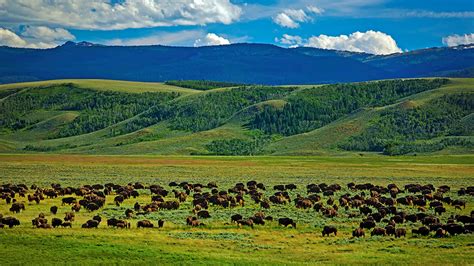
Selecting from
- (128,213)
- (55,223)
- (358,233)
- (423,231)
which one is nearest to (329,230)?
(358,233)

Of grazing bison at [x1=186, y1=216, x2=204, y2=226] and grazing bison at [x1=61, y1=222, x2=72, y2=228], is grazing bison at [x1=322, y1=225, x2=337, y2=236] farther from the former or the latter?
grazing bison at [x1=61, y1=222, x2=72, y2=228]

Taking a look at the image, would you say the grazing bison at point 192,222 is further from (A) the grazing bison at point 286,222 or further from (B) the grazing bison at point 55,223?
(B) the grazing bison at point 55,223

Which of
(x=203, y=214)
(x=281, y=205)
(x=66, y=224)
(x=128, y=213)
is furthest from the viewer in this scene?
(x=281, y=205)

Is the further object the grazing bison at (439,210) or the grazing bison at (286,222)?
the grazing bison at (439,210)

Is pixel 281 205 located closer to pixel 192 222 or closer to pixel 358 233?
pixel 192 222

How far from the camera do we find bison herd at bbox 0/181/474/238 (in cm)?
3569

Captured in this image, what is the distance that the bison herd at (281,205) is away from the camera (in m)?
35.7

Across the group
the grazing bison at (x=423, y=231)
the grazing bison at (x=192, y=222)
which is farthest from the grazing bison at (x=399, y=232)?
the grazing bison at (x=192, y=222)

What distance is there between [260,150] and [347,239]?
134911mm

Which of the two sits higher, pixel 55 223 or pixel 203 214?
pixel 203 214

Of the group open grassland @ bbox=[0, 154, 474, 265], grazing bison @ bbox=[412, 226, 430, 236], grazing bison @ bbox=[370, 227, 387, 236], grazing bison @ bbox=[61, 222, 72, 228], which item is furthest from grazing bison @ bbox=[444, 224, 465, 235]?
grazing bison @ bbox=[61, 222, 72, 228]

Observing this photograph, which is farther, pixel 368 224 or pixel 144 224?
pixel 144 224

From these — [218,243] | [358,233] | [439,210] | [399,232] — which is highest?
[439,210]

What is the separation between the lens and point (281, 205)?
48.0 metres
